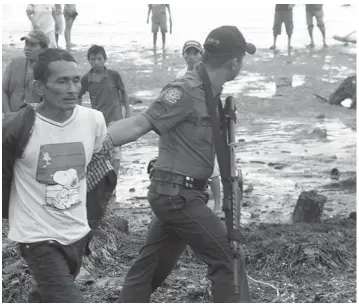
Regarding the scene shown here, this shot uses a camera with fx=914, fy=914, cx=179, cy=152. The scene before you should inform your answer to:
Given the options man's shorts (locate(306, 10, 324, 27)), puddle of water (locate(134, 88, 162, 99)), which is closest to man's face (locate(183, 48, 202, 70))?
puddle of water (locate(134, 88, 162, 99))

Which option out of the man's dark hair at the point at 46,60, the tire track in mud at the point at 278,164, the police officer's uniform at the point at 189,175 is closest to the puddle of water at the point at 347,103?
the tire track in mud at the point at 278,164

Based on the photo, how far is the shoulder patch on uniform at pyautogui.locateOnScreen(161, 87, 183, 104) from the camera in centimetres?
500

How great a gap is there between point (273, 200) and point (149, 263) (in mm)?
3870

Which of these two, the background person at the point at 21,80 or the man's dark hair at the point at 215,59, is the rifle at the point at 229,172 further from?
the background person at the point at 21,80

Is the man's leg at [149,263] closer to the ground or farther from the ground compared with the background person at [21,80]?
closer to the ground

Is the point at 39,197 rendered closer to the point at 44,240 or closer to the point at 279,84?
the point at 44,240

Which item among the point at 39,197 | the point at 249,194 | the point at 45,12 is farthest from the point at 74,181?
the point at 45,12

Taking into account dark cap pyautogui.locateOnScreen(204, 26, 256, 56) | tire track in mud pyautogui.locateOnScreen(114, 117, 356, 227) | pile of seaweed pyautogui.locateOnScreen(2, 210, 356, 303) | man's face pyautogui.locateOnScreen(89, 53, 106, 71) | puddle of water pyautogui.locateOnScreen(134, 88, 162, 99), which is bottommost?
puddle of water pyautogui.locateOnScreen(134, 88, 162, 99)

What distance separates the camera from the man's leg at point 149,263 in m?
5.34

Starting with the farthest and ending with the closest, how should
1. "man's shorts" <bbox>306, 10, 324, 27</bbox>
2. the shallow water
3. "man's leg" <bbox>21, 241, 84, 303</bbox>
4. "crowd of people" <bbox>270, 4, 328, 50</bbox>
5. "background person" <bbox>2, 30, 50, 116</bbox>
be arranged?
1. the shallow water
2. "man's shorts" <bbox>306, 10, 324, 27</bbox>
3. "crowd of people" <bbox>270, 4, 328, 50</bbox>
4. "background person" <bbox>2, 30, 50, 116</bbox>
5. "man's leg" <bbox>21, 241, 84, 303</bbox>

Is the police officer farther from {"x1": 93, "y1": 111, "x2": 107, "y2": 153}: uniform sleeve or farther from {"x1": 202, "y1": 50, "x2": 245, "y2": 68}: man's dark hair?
{"x1": 93, "y1": 111, "x2": 107, "y2": 153}: uniform sleeve

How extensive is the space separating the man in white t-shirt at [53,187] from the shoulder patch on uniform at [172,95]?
54cm

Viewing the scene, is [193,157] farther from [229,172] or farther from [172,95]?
[172,95]

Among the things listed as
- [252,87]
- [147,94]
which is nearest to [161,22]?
[252,87]
